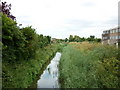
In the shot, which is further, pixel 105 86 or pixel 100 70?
pixel 100 70

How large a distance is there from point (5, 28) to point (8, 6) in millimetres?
4714

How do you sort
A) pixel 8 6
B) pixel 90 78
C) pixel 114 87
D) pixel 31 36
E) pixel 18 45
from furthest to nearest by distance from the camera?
1. pixel 31 36
2. pixel 8 6
3. pixel 18 45
4. pixel 90 78
5. pixel 114 87

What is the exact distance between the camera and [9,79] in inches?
266

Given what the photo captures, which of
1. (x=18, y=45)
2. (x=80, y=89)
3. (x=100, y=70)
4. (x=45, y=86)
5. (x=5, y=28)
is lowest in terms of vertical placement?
(x=45, y=86)

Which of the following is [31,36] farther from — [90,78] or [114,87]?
[114,87]

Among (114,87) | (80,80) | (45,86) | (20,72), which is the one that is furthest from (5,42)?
(114,87)

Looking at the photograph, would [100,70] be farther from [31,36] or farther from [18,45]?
[31,36]

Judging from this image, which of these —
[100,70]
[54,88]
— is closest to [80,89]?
[100,70]

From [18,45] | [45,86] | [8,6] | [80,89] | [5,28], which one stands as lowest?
[45,86]

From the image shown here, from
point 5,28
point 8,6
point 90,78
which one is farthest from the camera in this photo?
point 8,6

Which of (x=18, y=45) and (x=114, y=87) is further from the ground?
(x=18, y=45)

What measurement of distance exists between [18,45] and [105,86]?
4874 millimetres

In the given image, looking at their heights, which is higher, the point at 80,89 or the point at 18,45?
the point at 18,45

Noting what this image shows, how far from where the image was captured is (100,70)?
6496 mm
